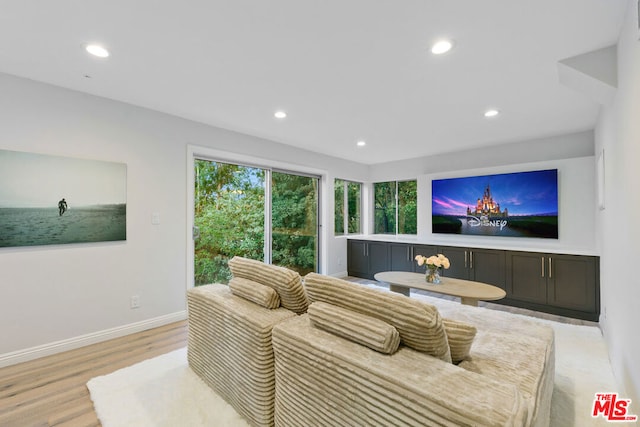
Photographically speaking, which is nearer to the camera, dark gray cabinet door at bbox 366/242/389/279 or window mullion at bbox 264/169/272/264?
window mullion at bbox 264/169/272/264

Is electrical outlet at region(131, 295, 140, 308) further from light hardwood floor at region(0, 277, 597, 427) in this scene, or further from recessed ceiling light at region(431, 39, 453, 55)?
recessed ceiling light at region(431, 39, 453, 55)

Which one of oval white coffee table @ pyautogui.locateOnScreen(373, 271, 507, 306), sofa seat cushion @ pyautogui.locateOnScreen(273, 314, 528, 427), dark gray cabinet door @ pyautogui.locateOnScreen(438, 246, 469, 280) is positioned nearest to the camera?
sofa seat cushion @ pyautogui.locateOnScreen(273, 314, 528, 427)

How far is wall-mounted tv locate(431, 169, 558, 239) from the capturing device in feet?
13.3

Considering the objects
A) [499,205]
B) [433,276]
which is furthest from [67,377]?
[499,205]

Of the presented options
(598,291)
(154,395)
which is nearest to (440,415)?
(154,395)

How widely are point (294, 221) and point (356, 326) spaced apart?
12.3 ft

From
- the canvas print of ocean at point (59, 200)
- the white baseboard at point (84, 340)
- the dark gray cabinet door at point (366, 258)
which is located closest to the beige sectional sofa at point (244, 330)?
the white baseboard at point (84, 340)

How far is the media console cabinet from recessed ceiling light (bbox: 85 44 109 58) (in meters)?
4.44

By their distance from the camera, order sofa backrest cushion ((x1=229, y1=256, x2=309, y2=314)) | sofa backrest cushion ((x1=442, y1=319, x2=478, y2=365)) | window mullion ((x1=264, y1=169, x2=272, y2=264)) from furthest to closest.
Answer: window mullion ((x1=264, y1=169, x2=272, y2=264)) < sofa backrest cushion ((x1=229, y1=256, x2=309, y2=314)) < sofa backrest cushion ((x1=442, y1=319, x2=478, y2=365))

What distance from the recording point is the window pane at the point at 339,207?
18.7 feet

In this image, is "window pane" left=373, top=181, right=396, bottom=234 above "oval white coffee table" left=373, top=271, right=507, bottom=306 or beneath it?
above

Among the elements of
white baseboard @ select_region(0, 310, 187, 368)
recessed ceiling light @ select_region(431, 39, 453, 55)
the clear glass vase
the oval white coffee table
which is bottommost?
white baseboard @ select_region(0, 310, 187, 368)

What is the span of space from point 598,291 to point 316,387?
3787 mm

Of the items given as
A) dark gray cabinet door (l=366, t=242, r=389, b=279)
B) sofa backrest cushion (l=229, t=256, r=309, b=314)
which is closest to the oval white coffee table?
dark gray cabinet door (l=366, t=242, r=389, b=279)
